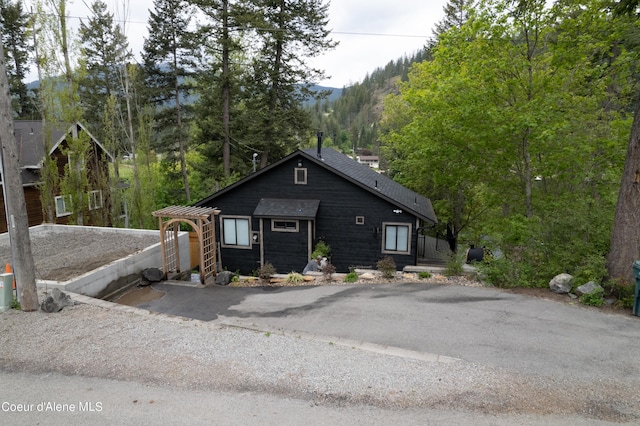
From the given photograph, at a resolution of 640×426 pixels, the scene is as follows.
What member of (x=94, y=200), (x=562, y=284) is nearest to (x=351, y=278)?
(x=562, y=284)

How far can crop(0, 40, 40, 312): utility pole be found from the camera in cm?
711

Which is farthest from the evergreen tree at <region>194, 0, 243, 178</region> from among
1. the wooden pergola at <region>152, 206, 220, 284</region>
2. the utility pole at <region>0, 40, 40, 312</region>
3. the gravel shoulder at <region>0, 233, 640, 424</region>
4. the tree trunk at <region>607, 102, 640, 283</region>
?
the tree trunk at <region>607, 102, 640, 283</region>

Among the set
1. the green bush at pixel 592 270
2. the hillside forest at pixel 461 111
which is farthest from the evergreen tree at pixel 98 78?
the green bush at pixel 592 270

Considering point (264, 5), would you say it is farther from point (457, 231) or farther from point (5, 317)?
point (5, 317)

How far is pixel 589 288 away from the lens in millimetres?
8555

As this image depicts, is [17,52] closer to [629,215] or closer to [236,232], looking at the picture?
[236,232]

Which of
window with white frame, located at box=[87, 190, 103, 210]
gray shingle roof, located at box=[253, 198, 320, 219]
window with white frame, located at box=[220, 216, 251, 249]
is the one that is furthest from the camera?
window with white frame, located at box=[87, 190, 103, 210]

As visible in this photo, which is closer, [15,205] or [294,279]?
[15,205]

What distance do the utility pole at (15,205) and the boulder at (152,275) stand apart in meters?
4.03

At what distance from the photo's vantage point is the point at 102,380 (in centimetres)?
562

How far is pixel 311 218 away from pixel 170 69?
16.5 metres

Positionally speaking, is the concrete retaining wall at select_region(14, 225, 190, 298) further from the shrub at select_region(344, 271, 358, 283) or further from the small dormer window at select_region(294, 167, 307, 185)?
the shrub at select_region(344, 271, 358, 283)

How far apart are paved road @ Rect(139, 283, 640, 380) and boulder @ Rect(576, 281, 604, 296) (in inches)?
25.1

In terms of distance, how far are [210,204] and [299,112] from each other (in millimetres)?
11060
